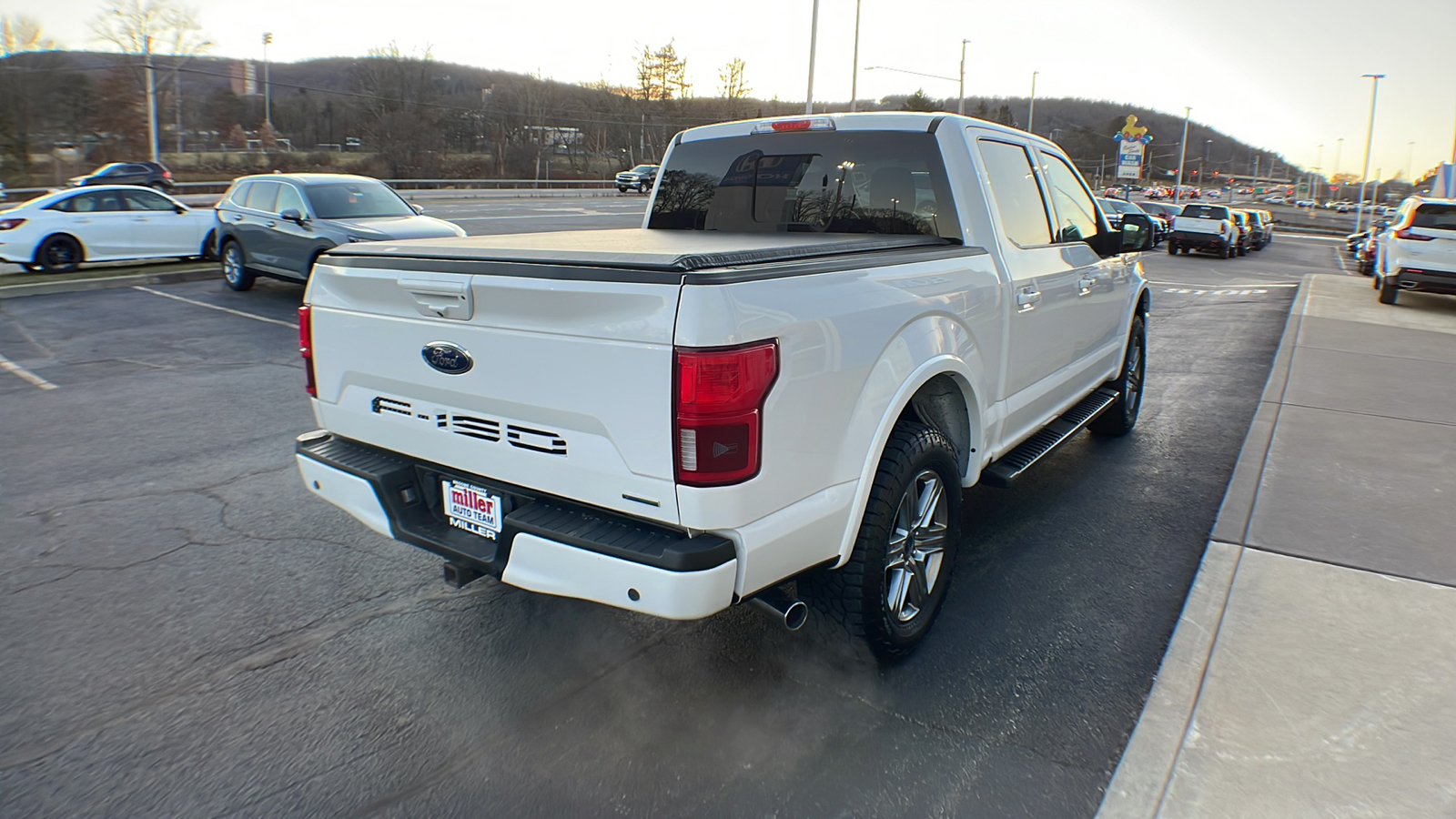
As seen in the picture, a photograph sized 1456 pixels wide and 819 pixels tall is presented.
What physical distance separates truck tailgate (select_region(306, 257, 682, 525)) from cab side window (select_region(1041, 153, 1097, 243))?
318 centimetres

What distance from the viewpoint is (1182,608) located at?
386cm

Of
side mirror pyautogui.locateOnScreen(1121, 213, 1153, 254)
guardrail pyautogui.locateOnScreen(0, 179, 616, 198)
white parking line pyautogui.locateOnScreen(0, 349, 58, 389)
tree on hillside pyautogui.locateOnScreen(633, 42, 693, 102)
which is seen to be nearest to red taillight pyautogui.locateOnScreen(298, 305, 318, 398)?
side mirror pyautogui.locateOnScreen(1121, 213, 1153, 254)

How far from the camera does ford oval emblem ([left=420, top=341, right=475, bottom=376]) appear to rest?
9.64ft

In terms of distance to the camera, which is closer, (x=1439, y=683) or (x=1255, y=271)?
(x=1439, y=683)

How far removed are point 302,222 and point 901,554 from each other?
429 inches

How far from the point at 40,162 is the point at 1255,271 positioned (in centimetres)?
5310

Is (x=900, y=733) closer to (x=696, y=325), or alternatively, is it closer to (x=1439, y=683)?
(x=696, y=325)

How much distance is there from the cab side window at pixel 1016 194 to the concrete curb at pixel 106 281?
45.0 ft

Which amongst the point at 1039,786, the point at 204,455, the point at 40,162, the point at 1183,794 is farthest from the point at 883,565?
the point at 40,162

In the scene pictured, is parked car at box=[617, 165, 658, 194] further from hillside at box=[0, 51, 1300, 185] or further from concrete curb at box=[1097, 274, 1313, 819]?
concrete curb at box=[1097, 274, 1313, 819]

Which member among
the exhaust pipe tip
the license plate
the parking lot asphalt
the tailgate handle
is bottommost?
the parking lot asphalt

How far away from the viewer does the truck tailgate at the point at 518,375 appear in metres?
2.55

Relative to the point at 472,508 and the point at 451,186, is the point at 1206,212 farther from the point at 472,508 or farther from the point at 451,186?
the point at 451,186

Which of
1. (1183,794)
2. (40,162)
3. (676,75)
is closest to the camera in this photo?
(1183,794)
